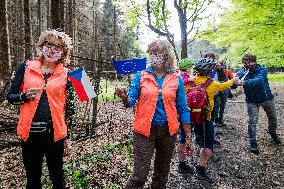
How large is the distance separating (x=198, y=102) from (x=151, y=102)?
1.84 meters

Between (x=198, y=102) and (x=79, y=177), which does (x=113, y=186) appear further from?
(x=198, y=102)

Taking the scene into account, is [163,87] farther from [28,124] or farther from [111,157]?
[111,157]

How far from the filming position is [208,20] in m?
14.7

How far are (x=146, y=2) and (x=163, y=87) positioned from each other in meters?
11.9

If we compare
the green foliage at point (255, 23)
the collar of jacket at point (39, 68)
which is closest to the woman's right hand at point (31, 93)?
the collar of jacket at point (39, 68)

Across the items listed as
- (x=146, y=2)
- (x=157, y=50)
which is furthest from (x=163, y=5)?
(x=157, y=50)

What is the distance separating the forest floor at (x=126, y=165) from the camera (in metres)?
5.38

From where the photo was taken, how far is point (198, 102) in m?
5.38

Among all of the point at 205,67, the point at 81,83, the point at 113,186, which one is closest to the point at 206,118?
the point at 205,67

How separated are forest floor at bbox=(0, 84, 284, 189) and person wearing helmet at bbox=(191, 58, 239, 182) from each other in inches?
11.1

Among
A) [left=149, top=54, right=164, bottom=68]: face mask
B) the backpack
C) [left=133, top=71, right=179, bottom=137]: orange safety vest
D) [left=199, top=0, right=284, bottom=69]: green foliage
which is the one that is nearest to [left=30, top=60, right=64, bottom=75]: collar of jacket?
[left=133, top=71, right=179, bottom=137]: orange safety vest

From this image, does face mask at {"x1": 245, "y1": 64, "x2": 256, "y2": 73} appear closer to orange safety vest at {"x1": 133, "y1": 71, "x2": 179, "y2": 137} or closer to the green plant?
orange safety vest at {"x1": 133, "y1": 71, "x2": 179, "y2": 137}

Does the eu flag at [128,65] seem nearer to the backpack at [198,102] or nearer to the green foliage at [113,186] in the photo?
the backpack at [198,102]

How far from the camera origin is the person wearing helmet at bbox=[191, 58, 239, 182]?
5.57 meters
